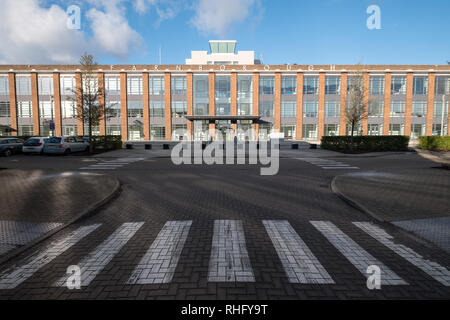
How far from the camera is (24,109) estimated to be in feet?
151

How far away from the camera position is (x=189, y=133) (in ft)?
151

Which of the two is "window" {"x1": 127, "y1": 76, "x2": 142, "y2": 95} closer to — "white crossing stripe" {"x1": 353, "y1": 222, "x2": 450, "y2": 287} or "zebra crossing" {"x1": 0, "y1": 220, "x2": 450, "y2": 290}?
"zebra crossing" {"x1": 0, "y1": 220, "x2": 450, "y2": 290}

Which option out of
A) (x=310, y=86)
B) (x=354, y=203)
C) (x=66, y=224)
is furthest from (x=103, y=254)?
(x=310, y=86)

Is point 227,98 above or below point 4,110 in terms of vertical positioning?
above

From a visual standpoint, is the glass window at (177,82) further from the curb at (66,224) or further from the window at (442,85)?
the window at (442,85)

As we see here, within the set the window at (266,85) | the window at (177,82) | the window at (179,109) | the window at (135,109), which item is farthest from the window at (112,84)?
the window at (266,85)

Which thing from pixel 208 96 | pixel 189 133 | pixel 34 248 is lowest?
pixel 34 248

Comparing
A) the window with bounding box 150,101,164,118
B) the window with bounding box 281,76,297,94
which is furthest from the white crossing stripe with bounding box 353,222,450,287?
the window with bounding box 150,101,164,118

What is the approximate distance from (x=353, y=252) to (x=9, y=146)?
85.0 feet

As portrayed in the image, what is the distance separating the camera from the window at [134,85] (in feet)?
151

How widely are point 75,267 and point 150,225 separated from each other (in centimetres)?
198

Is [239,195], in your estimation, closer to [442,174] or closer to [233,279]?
[233,279]

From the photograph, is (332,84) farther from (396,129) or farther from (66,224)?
(66,224)
